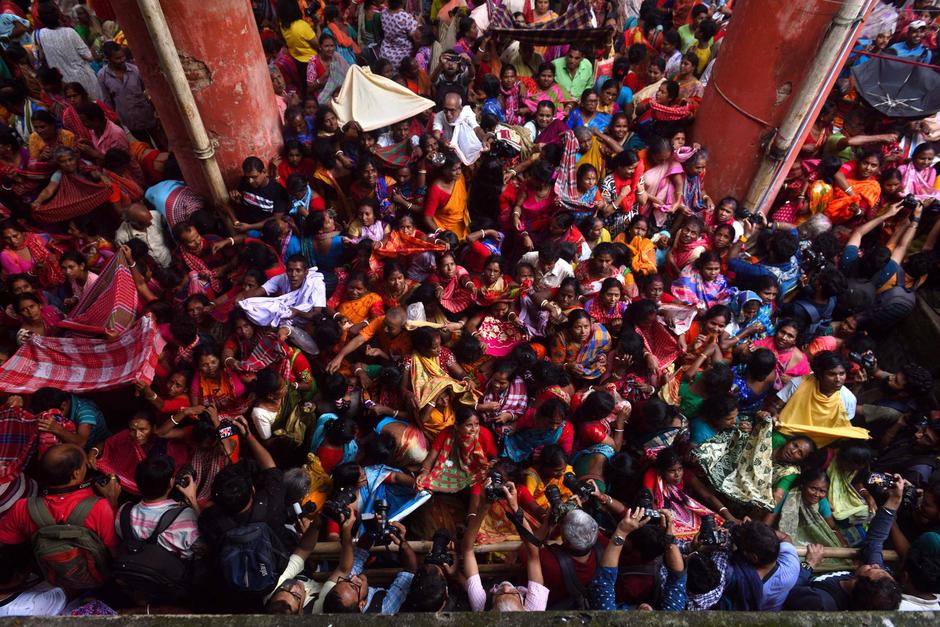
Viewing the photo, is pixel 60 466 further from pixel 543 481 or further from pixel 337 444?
pixel 543 481

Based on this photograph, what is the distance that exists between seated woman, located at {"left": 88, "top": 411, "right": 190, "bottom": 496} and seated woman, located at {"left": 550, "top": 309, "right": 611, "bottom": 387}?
2851 millimetres

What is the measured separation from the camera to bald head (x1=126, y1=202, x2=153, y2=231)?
508 centimetres

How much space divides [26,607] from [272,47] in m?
6.64

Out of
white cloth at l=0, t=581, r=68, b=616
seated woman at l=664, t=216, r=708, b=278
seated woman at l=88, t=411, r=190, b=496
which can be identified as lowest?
white cloth at l=0, t=581, r=68, b=616

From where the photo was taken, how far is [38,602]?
3178 mm

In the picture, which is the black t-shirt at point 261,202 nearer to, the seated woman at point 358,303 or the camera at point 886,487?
the seated woman at point 358,303

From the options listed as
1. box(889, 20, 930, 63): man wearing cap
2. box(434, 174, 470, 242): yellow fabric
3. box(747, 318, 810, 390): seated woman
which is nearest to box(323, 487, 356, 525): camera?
box(434, 174, 470, 242): yellow fabric

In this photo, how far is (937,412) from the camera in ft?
14.4

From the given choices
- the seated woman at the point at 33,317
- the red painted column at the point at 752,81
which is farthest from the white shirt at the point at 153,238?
the red painted column at the point at 752,81

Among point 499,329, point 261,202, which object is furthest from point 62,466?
point 499,329

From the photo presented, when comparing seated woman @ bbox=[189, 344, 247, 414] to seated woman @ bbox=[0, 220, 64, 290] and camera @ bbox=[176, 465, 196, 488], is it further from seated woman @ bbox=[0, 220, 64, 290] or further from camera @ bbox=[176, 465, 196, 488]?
seated woman @ bbox=[0, 220, 64, 290]

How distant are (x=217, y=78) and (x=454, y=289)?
8.80ft

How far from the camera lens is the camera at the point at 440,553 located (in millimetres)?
3207

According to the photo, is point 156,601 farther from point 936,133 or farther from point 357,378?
point 936,133
